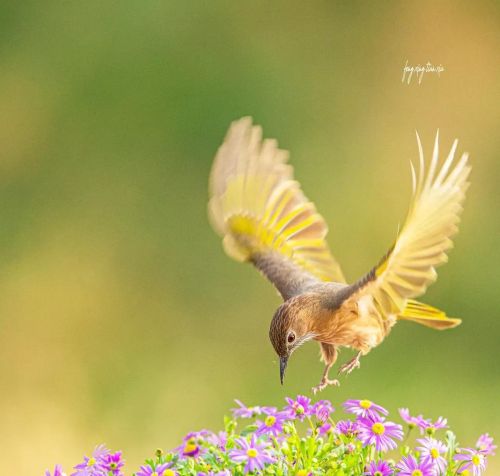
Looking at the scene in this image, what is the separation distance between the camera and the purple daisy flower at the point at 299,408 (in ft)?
3.75

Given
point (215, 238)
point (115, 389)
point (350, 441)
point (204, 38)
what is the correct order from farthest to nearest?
point (204, 38), point (215, 238), point (115, 389), point (350, 441)

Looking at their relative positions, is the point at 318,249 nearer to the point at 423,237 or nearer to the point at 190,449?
the point at 423,237

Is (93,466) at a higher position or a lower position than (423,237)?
lower

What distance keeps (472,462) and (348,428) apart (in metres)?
0.16

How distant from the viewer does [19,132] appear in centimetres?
329

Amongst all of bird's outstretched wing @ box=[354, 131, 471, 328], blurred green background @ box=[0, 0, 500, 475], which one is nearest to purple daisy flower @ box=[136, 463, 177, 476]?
bird's outstretched wing @ box=[354, 131, 471, 328]

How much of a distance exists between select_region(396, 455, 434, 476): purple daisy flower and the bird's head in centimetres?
18

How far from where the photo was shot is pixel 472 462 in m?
1.11

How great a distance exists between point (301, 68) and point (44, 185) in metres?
1.02

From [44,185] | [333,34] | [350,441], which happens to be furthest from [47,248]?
[350,441]

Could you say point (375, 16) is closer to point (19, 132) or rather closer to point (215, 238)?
point (215, 238)

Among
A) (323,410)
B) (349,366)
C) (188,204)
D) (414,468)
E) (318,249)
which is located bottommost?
(414,468)

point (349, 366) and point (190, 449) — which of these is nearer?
point (190, 449)

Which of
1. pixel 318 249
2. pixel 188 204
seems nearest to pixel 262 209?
pixel 318 249
